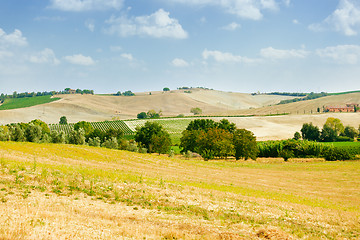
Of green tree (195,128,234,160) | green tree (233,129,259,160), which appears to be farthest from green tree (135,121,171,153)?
green tree (233,129,259,160)

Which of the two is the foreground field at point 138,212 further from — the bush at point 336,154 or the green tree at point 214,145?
the bush at point 336,154

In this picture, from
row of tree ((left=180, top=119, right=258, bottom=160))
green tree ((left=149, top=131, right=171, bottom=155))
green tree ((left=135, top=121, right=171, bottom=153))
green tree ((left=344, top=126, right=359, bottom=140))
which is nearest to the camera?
row of tree ((left=180, top=119, right=258, bottom=160))

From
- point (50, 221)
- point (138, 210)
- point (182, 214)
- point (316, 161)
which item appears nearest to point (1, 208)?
point (50, 221)

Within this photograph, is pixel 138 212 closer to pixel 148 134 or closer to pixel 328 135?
pixel 148 134

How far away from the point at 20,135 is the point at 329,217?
68283 mm

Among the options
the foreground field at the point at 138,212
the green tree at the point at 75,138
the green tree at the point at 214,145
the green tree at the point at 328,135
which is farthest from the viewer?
the green tree at the point at 328,135

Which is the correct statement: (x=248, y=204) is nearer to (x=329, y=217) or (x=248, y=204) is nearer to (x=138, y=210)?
(x=329, y=217)

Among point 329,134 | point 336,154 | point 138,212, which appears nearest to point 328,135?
point 329,134

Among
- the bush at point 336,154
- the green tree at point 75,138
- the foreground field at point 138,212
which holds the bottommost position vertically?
the bush at point 336,154

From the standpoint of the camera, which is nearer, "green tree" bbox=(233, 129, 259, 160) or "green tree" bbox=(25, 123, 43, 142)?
"green tree" bbox=(25, 123, 43, 142)

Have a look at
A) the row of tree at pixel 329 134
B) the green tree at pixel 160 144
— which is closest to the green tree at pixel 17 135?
the green tree at pixel 160 144

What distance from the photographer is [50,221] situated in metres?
14.1

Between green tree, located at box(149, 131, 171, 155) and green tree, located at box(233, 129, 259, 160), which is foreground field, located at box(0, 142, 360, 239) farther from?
green tree, located at box(149, 131, 171, 155)

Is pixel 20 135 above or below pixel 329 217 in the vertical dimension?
above
